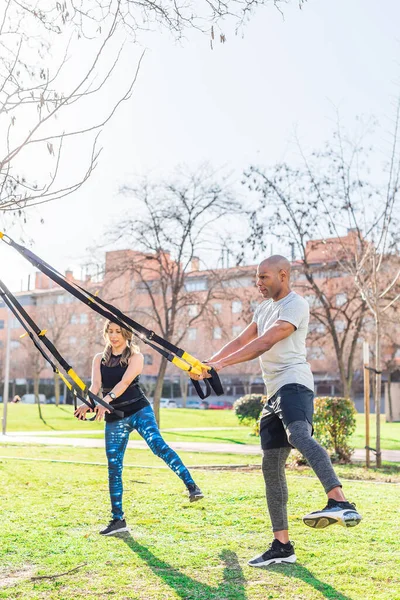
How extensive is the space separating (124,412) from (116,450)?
32cm

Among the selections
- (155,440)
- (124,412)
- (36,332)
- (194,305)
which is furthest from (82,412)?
(194,305)

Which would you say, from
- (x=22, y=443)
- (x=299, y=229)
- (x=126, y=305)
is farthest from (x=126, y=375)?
(x=126, y=305)

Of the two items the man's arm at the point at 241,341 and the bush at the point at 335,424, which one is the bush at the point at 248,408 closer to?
the bush at the point at 335,424

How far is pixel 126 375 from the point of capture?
6.33 m

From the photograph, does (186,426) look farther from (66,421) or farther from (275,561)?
(275,561)

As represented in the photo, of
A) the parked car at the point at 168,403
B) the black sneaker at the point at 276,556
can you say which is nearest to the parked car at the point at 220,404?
the parked car at the point at 168,403

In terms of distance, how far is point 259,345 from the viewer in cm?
469

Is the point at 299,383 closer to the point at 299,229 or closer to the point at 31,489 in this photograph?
the point at 31,489

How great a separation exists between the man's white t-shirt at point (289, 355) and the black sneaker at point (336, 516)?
0.79 m

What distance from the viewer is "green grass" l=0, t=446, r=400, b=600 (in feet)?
14.4

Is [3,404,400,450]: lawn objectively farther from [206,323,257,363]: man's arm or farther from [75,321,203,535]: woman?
[206,323,257,363]: man's arm

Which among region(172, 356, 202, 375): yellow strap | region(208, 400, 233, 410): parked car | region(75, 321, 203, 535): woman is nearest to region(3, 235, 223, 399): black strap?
region(172, 356, 202, 375): yellow strap

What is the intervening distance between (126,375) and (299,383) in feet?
6.39

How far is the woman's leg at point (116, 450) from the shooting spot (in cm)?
629
